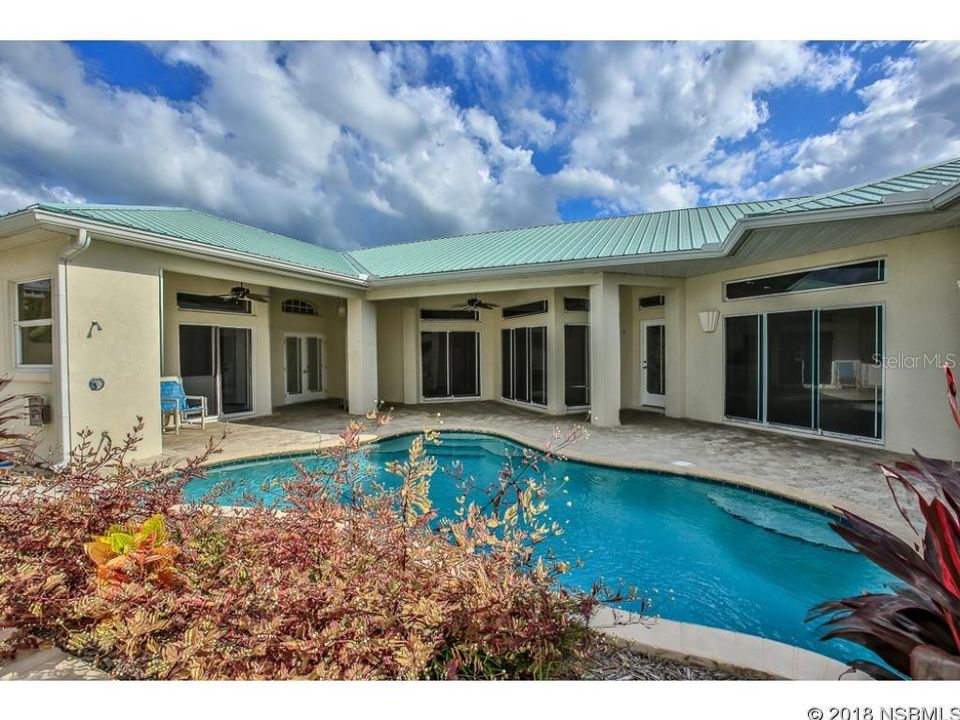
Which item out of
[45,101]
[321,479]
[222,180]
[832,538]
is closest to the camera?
[321,479]

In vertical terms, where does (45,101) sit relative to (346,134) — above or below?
below

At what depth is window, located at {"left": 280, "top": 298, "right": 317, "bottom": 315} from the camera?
43.7ft

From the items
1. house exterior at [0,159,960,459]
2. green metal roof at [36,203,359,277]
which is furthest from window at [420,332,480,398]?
green metal roof at [36,203,359,277]

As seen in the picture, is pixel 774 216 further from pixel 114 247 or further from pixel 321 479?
pixel 114 247

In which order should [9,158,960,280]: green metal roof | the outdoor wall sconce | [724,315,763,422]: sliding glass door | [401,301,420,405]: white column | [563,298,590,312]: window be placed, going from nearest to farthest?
[9,158,960,280]: green metal roof < [724,315,763,422]: sliding glass door < the outdoor wall sconce < [563,298,590,312]: window < [401,301,420,405]: white column

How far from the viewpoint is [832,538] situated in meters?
4.47

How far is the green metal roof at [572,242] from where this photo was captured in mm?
9773

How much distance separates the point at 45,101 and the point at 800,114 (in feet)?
41.5

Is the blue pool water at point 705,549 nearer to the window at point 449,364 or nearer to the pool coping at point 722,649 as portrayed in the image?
the pool coping at point 722,649

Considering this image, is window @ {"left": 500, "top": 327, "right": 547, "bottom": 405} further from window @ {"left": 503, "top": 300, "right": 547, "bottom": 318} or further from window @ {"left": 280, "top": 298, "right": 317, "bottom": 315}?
window @ {"left": 280, "top": 298, "right": 317, "bottom": 315}

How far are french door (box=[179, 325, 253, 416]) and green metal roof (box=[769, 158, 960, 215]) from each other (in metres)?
11.8

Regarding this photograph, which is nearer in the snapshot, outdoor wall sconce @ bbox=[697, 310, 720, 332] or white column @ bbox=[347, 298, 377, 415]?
outdoor wall sconce @ bbox=[697, 310, 720, 332]

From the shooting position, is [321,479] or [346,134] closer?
[321,479]
